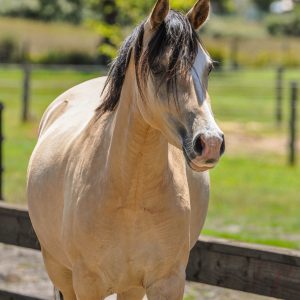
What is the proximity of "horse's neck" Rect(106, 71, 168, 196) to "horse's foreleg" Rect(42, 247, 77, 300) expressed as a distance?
106 centimetres

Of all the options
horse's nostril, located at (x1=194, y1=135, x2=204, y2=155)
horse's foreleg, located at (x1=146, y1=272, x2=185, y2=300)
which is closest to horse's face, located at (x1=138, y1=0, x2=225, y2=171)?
horse's nostril, located at (x1=194, y1=135, x2=204, y2=155)

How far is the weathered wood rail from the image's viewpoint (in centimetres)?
423

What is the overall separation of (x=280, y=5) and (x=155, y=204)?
90.3 m

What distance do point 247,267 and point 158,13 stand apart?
1728mm

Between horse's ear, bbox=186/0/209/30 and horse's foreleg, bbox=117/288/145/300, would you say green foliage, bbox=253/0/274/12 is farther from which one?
horse's ear, bbox=186/0/209/30

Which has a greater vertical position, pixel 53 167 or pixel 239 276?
pixel 53 167

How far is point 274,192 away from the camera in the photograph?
10625 millimetres

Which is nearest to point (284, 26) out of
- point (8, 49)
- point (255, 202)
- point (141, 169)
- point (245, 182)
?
point (8, 49)

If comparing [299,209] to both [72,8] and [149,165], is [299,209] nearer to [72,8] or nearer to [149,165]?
[149,165]

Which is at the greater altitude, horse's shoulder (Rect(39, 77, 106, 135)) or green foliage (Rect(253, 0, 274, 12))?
horse's shoulder (Rect(39, 77, 106, 135))

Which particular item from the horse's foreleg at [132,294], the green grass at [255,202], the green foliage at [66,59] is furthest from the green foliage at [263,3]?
the horse's foreleg at [132,294]

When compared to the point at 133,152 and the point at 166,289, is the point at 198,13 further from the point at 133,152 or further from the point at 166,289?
the point at 166,289

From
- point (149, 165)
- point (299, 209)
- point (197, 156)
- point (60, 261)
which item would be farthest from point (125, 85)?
point (299, 209)

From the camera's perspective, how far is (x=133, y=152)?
348cm
